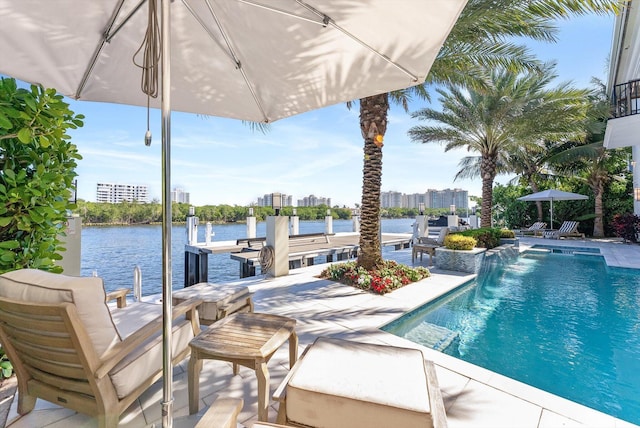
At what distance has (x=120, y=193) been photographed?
16203 mm

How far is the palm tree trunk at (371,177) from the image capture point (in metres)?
6.96

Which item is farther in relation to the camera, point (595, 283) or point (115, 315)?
point (595, 283)

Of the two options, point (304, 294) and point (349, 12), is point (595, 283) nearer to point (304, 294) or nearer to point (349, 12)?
point (304, 294)

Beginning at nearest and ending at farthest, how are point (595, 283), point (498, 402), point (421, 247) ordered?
point (498, 402) < point (595, 283) < point (421, 247)

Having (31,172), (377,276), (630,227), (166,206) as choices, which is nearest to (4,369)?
(31,172)

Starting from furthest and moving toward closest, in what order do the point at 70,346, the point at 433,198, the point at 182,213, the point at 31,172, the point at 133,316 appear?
the point at 433,198
the point at 182,213
the point at 133,316
the point at 31,172
the point at 70,346

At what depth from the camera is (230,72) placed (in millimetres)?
3180

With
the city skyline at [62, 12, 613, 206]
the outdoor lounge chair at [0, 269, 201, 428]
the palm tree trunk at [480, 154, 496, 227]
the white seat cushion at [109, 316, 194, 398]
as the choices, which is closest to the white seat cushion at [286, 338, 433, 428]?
the white seat cushion at [109, 316, 194, 398]

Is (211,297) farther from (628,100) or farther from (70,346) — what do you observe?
(628,100)

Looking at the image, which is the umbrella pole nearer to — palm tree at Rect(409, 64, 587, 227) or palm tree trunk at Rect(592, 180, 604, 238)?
palm tree at Rect(409, 64, 587, 227)

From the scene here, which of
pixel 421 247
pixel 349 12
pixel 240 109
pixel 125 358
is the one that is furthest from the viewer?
pixel 421 247

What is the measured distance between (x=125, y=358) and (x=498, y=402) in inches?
119

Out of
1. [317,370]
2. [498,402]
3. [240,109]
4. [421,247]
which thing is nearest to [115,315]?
[317,370]

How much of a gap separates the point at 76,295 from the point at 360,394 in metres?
1.85
